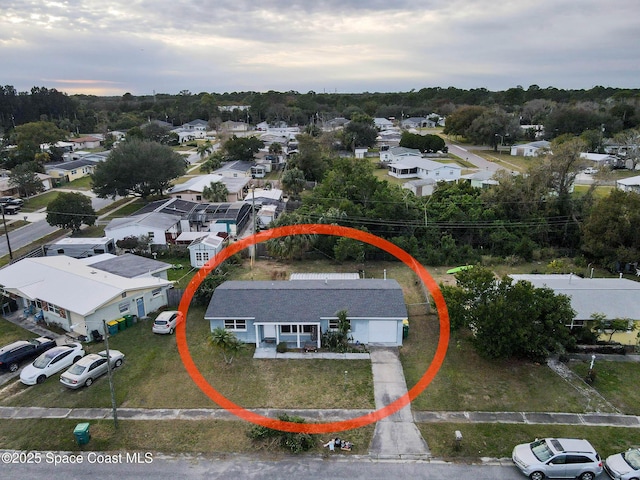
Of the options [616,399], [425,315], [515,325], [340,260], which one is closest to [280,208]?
[340,260]

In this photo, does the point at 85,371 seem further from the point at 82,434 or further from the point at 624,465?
the point at 624,465

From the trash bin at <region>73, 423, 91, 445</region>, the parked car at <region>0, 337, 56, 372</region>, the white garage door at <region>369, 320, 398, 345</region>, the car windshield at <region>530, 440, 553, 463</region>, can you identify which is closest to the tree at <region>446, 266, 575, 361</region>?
the white garage door at <region>369, 320, 398, 345</region>

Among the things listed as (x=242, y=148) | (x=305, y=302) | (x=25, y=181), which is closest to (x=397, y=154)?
(x=242, y=148)

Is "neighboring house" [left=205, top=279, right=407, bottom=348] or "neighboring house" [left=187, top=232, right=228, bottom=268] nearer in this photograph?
"neighboring house" [left=205, top=279, right=407, bottom=348]

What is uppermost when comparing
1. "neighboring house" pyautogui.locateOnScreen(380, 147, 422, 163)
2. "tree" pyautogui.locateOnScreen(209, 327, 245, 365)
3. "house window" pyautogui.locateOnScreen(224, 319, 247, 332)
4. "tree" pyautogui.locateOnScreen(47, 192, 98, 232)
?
"neighboring house" pyautogui.locateOnScreen(380, 147, 422, 163)

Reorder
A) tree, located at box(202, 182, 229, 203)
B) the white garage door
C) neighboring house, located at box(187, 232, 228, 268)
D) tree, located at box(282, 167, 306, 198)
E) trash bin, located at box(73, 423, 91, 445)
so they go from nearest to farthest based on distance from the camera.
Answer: trash bin, located at box(73, 423, 91, 445) → the white garage door → neighboring house, located at box(187, 232, 228, 268) → tree, located at box(202, 182, 229, 203) → tree, located at box(282, 167, 306, 198)

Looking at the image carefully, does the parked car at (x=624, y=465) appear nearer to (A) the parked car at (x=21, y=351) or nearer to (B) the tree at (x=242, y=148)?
(A) the parked car at (x=21, y=351)

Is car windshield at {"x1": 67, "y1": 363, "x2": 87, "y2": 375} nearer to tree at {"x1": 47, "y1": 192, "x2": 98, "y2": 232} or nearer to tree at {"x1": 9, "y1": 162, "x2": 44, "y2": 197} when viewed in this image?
tree at {"x1": 47, "y1": 192, "x2": 98, "y2": 232}
